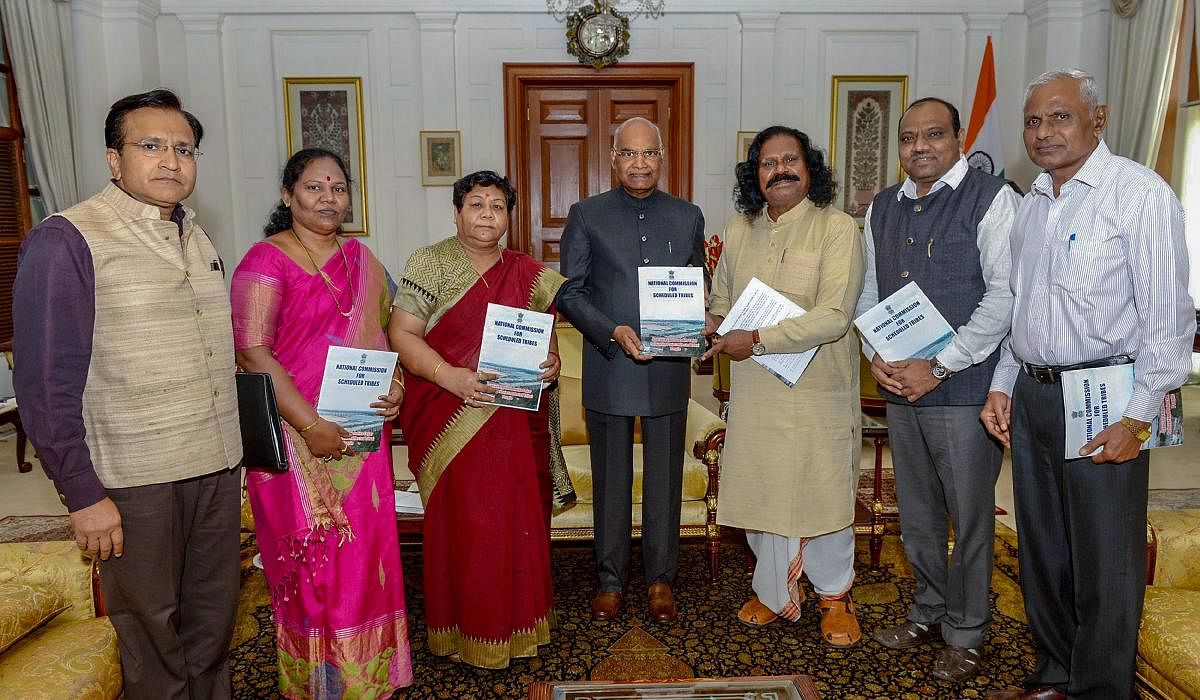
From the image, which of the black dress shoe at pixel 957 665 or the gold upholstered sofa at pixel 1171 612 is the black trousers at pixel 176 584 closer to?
the black dress shoe at pixel 957 665

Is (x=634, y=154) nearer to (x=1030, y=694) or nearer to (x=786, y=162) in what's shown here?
(x=786, y=162)

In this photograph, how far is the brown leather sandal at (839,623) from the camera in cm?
266

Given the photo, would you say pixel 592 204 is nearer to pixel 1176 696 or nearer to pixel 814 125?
pixel 1176 696

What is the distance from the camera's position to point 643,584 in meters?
3.11

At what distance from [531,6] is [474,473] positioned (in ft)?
15.5

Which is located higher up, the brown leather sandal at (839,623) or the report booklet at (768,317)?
the report booklet at (768,317)

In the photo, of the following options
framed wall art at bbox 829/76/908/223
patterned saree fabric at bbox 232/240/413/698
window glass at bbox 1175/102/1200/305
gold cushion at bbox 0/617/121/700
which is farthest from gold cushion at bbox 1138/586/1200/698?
framed wall art at bbox 829/76/908/223

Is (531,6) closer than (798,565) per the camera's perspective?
No

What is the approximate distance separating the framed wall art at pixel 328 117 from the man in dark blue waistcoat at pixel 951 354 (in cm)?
475

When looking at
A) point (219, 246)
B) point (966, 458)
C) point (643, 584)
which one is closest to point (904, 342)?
→ point (966, 458)

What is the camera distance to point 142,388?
1.70 metres

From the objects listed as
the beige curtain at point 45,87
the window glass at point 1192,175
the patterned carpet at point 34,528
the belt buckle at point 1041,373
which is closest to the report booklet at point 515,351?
the belt buckle at point 1041,373

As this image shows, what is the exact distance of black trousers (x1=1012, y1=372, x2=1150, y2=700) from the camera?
195 centimetres

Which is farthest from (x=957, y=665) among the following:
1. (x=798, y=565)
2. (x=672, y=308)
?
(x=672, y=308)
